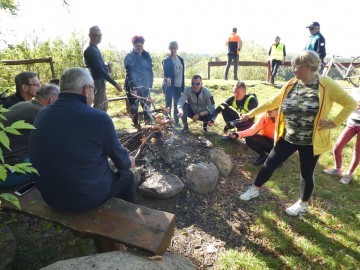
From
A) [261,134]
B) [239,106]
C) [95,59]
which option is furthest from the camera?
[239,106]

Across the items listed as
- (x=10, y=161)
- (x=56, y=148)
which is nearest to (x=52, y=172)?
(x=56, y=148)

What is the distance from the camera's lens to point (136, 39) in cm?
577

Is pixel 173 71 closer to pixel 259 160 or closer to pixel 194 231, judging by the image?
pixel 259 160

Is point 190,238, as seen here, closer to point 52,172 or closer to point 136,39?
point 52,172

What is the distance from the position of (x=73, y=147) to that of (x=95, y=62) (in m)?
3.59

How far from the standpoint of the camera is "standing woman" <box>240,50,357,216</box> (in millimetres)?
2832

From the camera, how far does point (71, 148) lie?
7.01 ft

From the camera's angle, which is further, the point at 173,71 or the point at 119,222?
the point at 173,71

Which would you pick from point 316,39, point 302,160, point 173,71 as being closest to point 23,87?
point 173,71

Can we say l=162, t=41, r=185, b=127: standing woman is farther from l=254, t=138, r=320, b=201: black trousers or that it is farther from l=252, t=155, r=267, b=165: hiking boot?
l=254, t=138, r=320, b=201: black trousers

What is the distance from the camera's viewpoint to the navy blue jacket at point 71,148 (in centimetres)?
213

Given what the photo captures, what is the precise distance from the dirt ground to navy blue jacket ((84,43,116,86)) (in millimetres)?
2974

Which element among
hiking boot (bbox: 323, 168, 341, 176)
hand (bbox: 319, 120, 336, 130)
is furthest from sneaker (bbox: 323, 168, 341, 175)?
hand (bbox: 319, 120, 336, 130)

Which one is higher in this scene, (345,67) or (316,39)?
(316,39)
